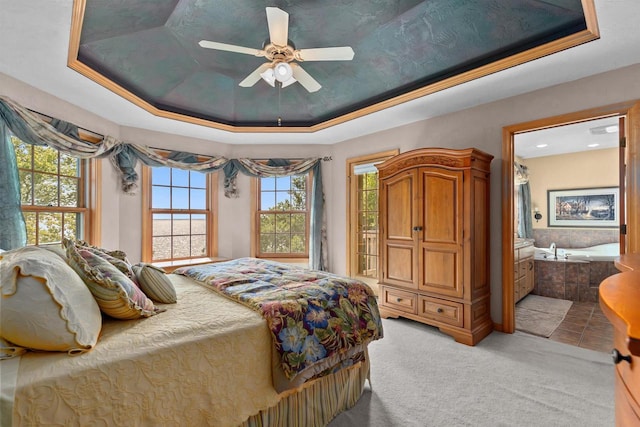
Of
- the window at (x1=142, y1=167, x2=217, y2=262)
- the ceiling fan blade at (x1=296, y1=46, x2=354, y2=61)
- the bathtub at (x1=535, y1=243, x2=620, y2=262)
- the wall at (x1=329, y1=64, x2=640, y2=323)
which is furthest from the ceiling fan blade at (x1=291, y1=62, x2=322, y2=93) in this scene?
the bathtub at (x1=535, y1=243, x2=620, y2=262)

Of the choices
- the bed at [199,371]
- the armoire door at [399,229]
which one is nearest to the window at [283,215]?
the armoire door at [399,229]

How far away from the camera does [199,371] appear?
1.20m

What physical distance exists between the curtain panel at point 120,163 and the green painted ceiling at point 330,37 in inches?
28.2

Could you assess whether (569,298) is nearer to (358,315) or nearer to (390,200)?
(390,200)

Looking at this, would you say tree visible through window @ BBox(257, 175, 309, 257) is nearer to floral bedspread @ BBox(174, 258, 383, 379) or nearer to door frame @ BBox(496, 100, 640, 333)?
floral bedspread @ BBox(174, 258, 383, 379)

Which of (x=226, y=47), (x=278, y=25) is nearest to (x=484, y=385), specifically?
(x=278, y=25)

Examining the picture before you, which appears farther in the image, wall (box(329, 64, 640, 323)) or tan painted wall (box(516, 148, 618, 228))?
tan painted wall (box(516, 148, 618, 228))

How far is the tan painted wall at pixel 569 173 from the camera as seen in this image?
17.4 ft

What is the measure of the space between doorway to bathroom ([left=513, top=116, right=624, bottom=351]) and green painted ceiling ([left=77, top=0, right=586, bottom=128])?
52.2 inches

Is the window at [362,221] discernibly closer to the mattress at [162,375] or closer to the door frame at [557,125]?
the door frame at [557,125]

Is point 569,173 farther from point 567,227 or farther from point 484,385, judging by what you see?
point 484,385

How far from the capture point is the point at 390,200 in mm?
3410

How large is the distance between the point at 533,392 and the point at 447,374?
0.54 metres

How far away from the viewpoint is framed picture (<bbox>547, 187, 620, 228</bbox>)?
5.26m
